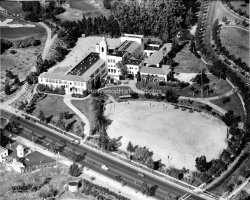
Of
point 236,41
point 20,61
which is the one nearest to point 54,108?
point 20,61

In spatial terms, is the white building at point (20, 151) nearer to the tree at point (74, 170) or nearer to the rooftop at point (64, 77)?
the tree at point (74, 170)

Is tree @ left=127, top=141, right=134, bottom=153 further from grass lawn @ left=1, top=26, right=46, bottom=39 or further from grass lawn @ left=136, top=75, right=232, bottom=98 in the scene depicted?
grass lawn @ left=1, top=26, right=46, bottom=39

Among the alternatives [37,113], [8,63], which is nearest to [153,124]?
[37,113]

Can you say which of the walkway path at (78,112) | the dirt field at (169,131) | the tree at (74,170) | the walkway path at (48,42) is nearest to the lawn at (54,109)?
the walkway path at (78,112)

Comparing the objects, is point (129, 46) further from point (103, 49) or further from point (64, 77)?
point (64, 77)

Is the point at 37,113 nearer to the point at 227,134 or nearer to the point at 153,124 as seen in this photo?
the point at 153,124

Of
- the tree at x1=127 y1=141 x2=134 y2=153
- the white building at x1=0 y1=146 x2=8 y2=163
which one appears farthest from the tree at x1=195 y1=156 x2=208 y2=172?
the white building at x1=0 y1=146 x2=8 y2=163

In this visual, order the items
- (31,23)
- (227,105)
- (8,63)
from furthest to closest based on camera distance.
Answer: (31,23), (8,63), (227,105)
